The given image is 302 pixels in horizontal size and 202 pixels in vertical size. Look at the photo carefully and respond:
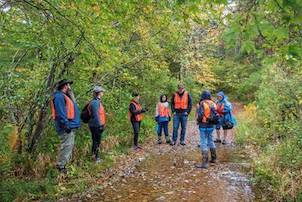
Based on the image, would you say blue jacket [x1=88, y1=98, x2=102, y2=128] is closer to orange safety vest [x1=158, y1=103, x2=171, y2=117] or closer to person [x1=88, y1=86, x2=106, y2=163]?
person [x1=88, y1=86, x2=106, y2=163]

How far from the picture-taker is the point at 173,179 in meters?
8.48

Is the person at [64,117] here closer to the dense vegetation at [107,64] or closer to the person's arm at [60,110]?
the person's arm at [60,110]

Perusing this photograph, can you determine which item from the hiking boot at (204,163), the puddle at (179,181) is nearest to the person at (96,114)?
the puddle at (179,181)

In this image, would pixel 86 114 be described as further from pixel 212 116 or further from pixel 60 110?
pixel 212 116

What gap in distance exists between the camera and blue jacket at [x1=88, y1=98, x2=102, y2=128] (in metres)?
9.10

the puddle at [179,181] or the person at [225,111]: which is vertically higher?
the person at [225,111]

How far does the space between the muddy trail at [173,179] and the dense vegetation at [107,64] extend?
445mm

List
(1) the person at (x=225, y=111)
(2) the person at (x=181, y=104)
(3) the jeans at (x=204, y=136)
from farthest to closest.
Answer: (1) the person at (x=225, y=111) → (2) the person at (x=181, y=104) → (3) the jeans at (x=204, y=136)

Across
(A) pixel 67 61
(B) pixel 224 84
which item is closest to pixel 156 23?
(A) pixel 67 61

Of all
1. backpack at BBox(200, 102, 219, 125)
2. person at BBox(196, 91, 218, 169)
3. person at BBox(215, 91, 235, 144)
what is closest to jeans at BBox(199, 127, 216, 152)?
person at BBox(196, 91, 218, 169)

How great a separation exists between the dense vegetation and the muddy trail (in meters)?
0.44

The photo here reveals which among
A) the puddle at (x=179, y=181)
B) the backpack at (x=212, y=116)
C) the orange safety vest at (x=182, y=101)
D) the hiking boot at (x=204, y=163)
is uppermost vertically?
the orange safety vest at (x=182, y=101)

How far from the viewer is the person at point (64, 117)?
25.8 feet

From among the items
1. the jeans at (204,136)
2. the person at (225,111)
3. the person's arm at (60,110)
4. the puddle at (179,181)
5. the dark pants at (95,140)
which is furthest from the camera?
the person at (225,111)
